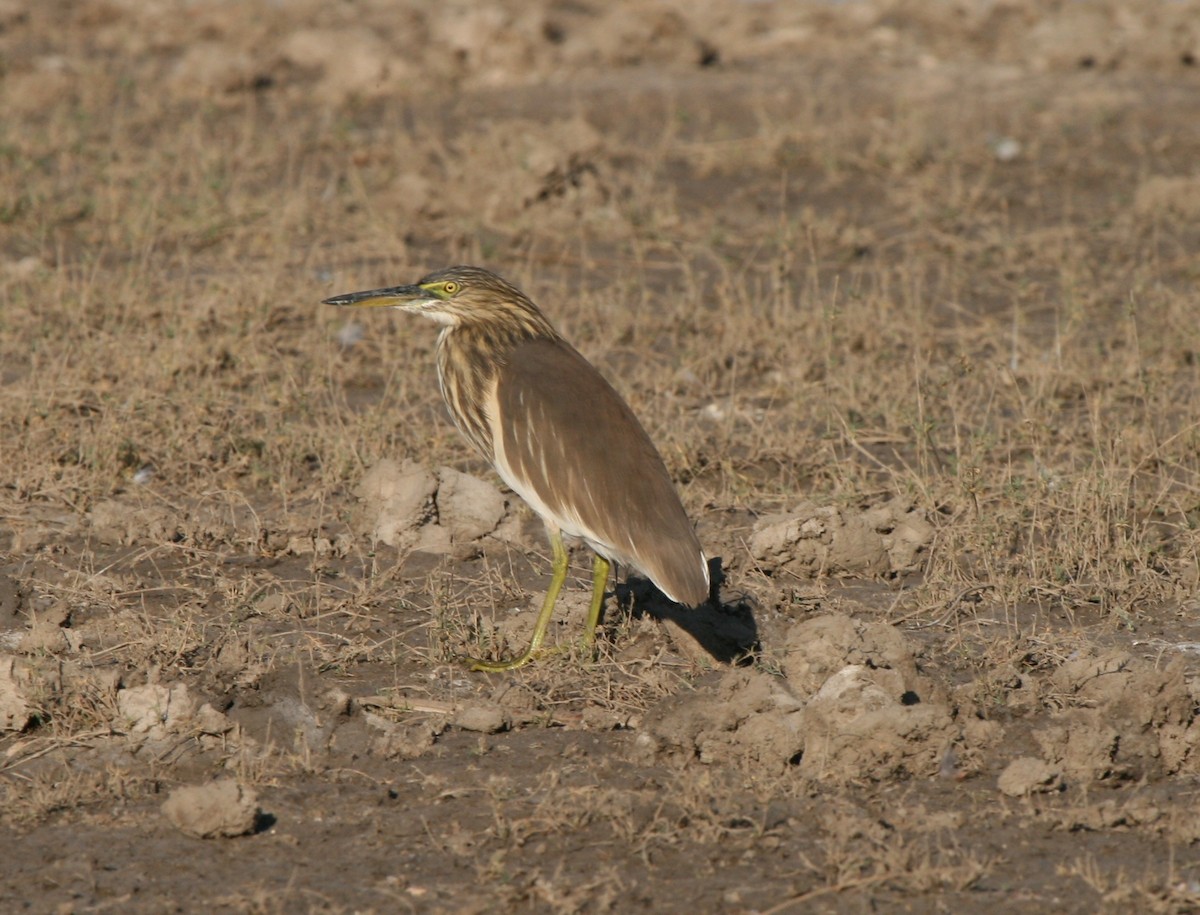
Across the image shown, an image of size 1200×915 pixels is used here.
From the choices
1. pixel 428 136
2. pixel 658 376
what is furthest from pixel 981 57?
pixel 658 376

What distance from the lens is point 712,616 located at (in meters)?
5.13

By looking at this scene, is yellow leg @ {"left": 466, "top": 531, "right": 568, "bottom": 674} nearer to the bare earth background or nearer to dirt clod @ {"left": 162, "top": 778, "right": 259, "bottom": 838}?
the bare earth background

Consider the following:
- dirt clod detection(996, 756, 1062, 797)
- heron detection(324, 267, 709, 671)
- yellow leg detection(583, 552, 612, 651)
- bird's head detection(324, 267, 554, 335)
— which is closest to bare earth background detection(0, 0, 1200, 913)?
dirt clod detection(996, 756, 1062, 797)

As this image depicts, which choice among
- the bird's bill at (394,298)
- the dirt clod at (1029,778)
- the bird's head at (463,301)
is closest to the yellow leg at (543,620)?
the bird's head at (463,301)

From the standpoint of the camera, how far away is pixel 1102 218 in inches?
383

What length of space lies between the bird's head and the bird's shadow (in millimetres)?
921

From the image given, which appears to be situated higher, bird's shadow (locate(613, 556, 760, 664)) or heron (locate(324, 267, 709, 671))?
heron (locate(324, 267, 709, 671))

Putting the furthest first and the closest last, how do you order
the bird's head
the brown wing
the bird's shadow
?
1. the bird's head
2. the bird's shadow
3. the brown wing

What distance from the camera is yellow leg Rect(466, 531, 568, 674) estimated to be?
15.9 ft

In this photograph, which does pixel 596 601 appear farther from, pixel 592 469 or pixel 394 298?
pixel 394 298

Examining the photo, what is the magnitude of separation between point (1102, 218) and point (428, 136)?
4.22m

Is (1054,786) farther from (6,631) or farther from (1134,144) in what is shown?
(1134,144)

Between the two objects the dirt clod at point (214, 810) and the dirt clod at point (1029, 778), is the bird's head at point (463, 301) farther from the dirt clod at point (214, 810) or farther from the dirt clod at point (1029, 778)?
the dirt clod at point (1029, 778)

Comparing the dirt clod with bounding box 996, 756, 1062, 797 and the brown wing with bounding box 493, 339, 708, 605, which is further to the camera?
the brown wing with bounding box 493, 339, 708, 605
